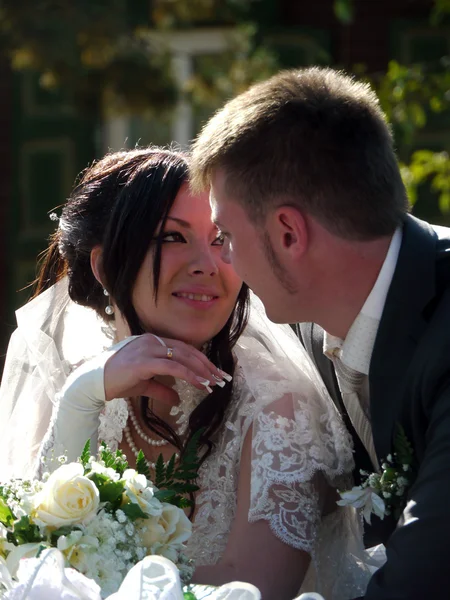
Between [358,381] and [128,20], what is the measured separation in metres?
5.35

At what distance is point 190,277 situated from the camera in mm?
2842

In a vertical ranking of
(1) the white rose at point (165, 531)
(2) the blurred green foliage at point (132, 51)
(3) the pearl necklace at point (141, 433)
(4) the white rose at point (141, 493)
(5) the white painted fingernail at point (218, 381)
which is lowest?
(3) the pearl necklace at point (141, 433)

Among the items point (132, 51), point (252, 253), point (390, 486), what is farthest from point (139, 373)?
point (132, 51)

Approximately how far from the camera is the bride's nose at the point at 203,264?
282cm

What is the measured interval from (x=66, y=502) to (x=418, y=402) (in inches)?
29.8

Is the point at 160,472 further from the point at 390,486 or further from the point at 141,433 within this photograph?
the point at 141,433

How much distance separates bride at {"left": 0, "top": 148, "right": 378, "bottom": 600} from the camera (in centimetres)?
249

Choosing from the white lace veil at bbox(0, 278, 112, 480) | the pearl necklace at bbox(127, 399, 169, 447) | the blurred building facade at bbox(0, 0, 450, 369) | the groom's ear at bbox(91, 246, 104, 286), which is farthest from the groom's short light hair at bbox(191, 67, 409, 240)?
the blurred building facade at bbox(0, 0, 450, 369)

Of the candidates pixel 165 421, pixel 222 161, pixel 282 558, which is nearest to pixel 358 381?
pixel 282 558

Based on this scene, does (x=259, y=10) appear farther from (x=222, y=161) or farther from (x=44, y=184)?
(x=222, y=161)

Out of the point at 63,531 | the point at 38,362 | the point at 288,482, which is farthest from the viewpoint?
the point at 38,362

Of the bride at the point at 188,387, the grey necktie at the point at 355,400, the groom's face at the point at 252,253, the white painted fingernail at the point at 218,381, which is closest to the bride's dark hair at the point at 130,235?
the bride at the point at 188,387

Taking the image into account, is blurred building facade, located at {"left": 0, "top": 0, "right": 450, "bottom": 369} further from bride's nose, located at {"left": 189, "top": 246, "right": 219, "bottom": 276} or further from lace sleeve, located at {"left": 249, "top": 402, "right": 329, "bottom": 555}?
lace sleeve, located at {"left": 249, "top": 402, "right": 329, "bottom": 555}

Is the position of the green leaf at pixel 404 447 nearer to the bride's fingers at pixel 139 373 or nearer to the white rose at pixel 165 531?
the white rose at pixel 165 531
